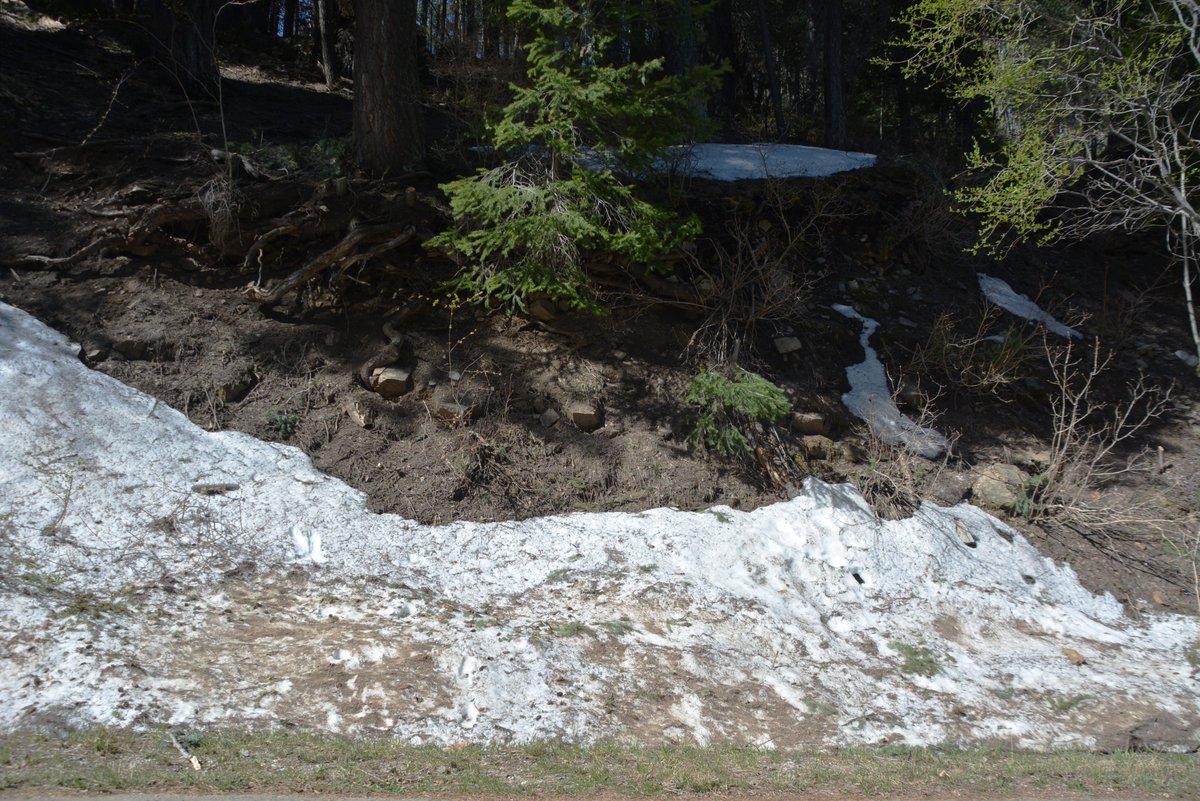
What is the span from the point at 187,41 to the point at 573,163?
7.37 m

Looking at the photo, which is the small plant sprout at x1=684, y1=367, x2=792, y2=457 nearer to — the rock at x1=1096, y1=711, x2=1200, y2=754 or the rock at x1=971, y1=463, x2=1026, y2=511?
the rock at x1=971, y1=463, x2=1026, y2=511

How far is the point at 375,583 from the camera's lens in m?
6.70

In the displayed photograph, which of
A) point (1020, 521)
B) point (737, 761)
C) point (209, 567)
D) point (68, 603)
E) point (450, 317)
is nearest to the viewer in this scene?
point (737, 761)

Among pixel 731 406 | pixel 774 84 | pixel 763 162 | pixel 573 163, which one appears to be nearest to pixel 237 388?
pixel 573 163

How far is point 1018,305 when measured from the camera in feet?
39.9

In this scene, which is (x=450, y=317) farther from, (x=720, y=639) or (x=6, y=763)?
(x=6, y=763)

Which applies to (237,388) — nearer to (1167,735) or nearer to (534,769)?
(534,769)

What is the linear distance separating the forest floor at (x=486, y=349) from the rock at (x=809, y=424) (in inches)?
1.0

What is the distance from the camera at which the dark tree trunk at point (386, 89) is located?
9.70 meters

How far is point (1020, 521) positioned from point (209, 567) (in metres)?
7.64

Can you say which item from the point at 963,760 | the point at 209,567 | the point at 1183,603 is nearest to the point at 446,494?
the point at 209,567

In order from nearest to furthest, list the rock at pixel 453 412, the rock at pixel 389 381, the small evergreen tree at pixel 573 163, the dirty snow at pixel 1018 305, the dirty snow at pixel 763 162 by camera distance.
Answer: the small evergreen tree at pixel 573 163 < the rock at pixel 453 412 < the rock at pixel 389 381 < the dirty snow at pixel 1018 305 < the dirty snow at pixel 763 162

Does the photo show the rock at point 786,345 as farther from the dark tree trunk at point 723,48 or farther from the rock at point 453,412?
the dark tree trunk at point 723,48

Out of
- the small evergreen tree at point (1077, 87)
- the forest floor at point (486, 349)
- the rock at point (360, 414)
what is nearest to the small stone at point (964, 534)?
the forest floor at point (486, 349)
